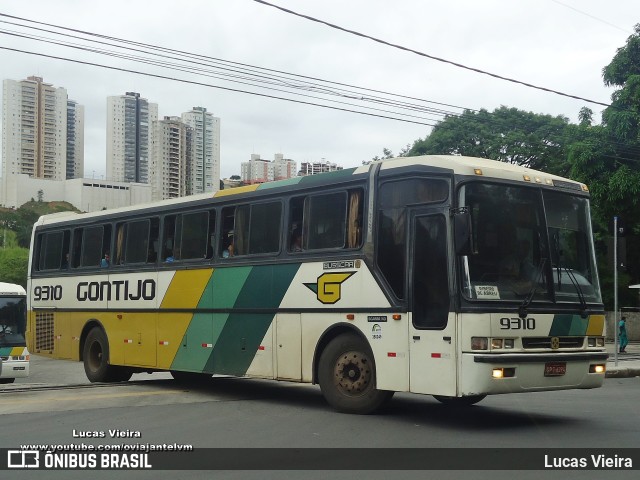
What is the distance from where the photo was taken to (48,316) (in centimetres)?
1923

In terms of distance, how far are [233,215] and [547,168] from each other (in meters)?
37.2

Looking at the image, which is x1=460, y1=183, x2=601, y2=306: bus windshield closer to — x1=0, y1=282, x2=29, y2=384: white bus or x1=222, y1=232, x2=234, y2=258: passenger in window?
x1=222, y1=232, x2=234, y2=258: passenger in window

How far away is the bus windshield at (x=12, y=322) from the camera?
79.4 ft

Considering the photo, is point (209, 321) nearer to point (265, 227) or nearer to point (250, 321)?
point (250, 321)

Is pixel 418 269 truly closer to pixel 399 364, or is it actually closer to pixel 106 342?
pixel 399 364

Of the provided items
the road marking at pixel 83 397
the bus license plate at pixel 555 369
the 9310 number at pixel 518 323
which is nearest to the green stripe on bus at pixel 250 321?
the road marking at pixel 83 397

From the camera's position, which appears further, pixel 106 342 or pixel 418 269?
pixel 106 342

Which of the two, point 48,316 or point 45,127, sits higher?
point 45,127

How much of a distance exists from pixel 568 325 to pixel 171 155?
279ft

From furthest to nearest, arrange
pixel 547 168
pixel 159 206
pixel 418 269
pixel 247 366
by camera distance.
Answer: pixel 547 168 < pixel 159 206 < pixel 247 366 < pixel 418 269

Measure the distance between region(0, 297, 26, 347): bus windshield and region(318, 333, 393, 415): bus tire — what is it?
14518 mm

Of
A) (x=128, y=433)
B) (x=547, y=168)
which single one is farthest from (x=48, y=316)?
(x=547, y=168)

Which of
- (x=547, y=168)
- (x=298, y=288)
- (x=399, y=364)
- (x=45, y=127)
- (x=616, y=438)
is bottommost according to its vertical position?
(x=616, y=438)

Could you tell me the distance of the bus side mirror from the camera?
10.4 meters
